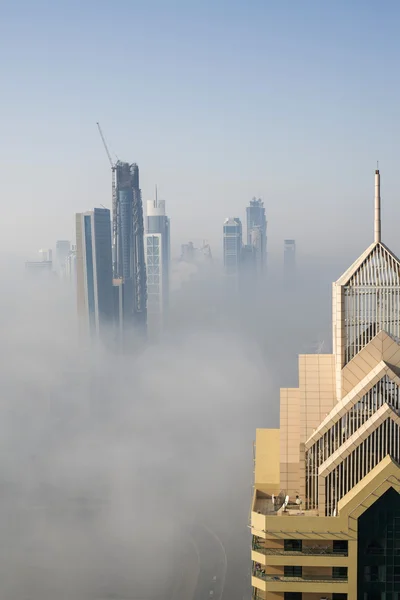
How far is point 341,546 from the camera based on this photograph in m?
23.6

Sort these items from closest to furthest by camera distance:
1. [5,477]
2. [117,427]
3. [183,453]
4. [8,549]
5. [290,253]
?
[8,549] → [5,477] → [183,453] → [117,427] → [290,253]

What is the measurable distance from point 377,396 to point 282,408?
359 centimetres

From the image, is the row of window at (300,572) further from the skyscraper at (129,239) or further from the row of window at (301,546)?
the skyscraper at (129,239)

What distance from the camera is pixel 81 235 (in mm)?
154000

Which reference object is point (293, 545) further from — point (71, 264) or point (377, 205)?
point (71, 264)

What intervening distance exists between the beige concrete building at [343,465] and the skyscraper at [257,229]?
533 feet

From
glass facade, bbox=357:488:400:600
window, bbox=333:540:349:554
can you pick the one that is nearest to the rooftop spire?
glass facade, bbox=357:488:400:600

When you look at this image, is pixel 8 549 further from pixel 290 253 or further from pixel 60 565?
pixel 290 253

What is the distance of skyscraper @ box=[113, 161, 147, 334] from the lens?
17488 cm

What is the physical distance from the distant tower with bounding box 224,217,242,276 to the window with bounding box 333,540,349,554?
16054 cm

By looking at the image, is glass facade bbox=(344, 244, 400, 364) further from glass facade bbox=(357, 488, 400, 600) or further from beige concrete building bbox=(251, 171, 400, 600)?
glass facade bbox=(357, 488, 400, 600)

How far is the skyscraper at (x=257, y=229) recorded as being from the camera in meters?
190

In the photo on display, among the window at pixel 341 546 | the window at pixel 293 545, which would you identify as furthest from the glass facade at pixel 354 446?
the window at pixel 293 545

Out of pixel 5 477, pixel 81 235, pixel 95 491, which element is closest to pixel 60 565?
pixel 95 491
